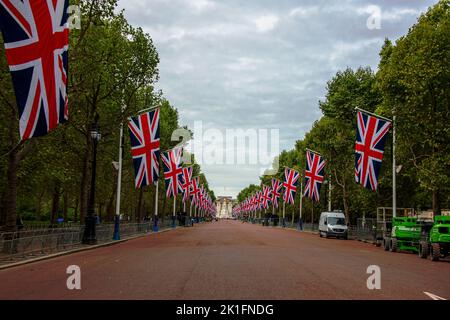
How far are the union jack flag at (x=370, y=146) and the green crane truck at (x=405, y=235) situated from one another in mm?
4668

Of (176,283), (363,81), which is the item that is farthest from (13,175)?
(363,81)

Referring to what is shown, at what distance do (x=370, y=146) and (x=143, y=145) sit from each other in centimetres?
1516

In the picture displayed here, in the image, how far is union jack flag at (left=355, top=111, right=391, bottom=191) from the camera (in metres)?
34.8

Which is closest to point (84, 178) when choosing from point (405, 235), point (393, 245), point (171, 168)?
point (171, 168)

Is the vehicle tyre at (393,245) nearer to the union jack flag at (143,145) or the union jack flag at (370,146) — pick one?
the union jack flag at (370,146)

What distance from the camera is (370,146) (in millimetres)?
35094

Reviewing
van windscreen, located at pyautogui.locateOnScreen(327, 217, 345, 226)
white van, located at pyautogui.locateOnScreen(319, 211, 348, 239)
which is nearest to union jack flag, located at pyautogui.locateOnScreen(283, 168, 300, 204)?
white van, located at pyautogui.locateOnScreen(319, 211, 348, 239)

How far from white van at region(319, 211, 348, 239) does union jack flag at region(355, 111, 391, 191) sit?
14.2m

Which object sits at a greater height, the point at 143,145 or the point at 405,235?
the point at 143,145

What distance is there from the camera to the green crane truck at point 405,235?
3025cm

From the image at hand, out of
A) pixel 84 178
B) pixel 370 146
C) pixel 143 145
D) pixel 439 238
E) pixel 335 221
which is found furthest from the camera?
pixel 335 221

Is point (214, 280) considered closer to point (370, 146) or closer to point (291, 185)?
point (370, 146)

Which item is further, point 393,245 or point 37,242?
point 393,245

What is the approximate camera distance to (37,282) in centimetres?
1368
